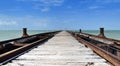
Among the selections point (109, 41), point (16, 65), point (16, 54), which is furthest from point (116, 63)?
point (109, 41)

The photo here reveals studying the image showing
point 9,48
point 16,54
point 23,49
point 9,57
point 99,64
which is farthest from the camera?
point 9,48

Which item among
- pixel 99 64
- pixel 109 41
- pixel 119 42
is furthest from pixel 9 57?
pixel 109 41

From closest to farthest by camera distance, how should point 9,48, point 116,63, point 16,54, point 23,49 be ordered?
point 116,63 < point 16,54 < point 23,49 < point 9,48

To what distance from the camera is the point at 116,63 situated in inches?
179

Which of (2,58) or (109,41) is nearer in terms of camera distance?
(2,58)

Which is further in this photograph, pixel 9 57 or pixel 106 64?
pixel 9 57

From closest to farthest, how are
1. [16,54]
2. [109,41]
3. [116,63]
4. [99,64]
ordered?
[116,63]
[99,64]
[16,54]
[109,41]

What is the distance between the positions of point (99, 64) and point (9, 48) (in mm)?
5429

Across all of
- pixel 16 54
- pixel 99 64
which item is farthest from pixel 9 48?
pixel 99 64

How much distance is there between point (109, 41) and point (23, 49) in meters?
6.02

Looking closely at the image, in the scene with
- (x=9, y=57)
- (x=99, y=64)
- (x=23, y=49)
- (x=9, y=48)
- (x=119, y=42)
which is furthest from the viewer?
(x=119, y=42)

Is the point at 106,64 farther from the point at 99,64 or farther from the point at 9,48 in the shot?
the point at 9,48

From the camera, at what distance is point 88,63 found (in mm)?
5016

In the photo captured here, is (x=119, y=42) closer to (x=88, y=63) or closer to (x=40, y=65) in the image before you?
(x=88, y=63)
